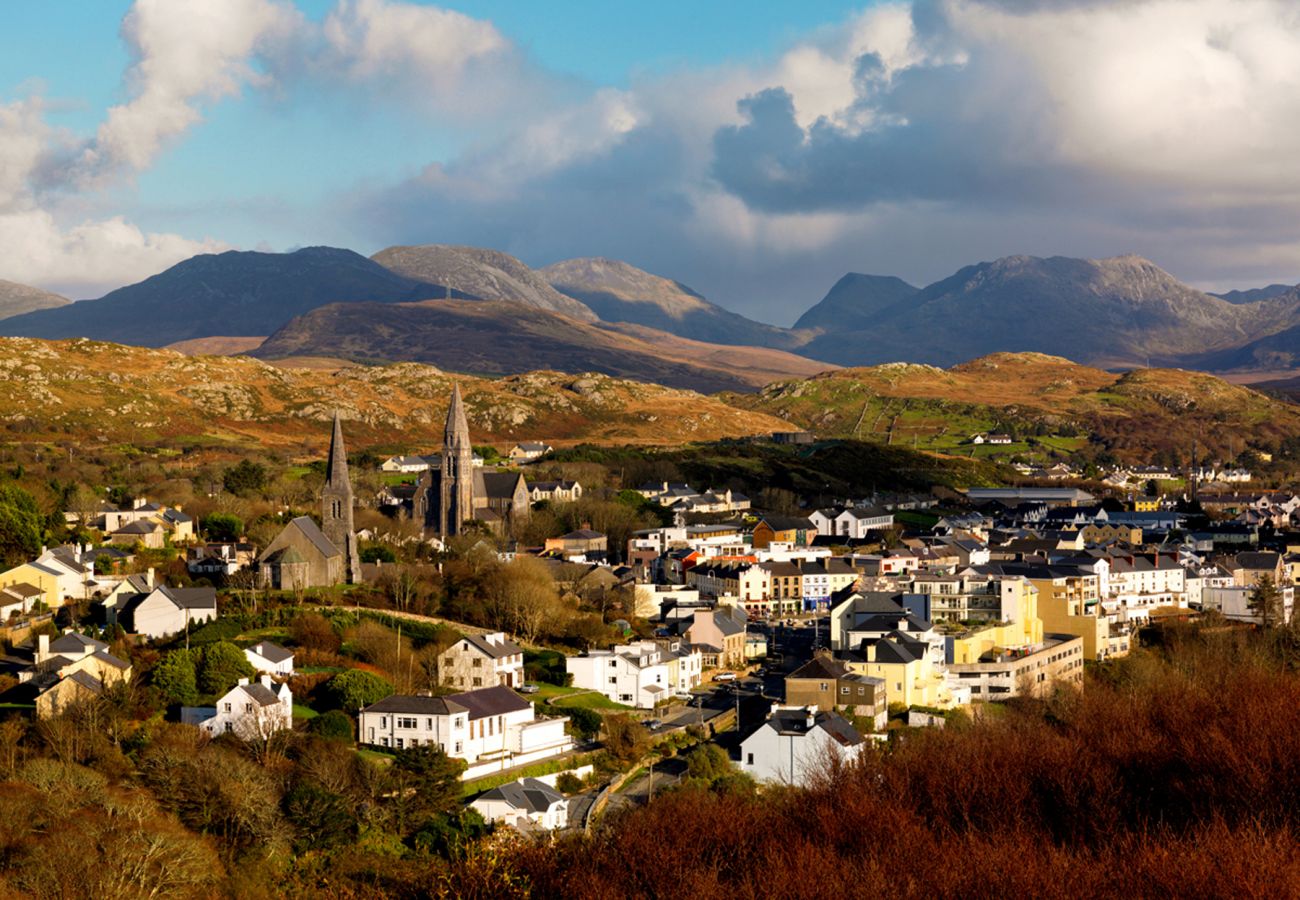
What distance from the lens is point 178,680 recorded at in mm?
42312

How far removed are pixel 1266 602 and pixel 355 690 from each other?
43658 millimetres

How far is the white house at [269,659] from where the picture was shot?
44.7 meters

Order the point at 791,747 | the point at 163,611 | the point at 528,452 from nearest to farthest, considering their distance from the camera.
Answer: the point at 791,747 → the point at 163,611 → the point at 528,452

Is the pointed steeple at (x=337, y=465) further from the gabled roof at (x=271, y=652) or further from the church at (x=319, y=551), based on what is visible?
the gabled roof at (x=271, y=652)

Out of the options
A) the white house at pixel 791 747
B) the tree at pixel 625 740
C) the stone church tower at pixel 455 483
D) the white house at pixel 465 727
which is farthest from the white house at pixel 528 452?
the white house at pixel 791 747

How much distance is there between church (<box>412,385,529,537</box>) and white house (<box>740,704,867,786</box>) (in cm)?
3893

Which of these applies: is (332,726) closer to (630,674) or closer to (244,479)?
(630,674)

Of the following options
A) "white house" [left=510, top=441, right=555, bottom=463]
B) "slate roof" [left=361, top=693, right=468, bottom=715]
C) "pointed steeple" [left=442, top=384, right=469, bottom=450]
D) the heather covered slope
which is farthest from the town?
the heather covered slope

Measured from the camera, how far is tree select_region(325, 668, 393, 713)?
42.7 metres

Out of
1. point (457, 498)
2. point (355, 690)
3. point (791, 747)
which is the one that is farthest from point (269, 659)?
point (457, 498)

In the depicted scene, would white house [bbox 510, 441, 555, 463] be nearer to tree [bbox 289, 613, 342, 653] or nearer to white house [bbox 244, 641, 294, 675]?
tree [bbox 289, 613, 342, 653]

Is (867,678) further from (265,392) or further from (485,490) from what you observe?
(265,392)

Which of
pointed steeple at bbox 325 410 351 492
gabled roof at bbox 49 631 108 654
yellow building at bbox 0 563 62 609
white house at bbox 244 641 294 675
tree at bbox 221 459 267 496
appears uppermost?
pointed steeple at bbox 325 410 351 492

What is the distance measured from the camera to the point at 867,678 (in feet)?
161
